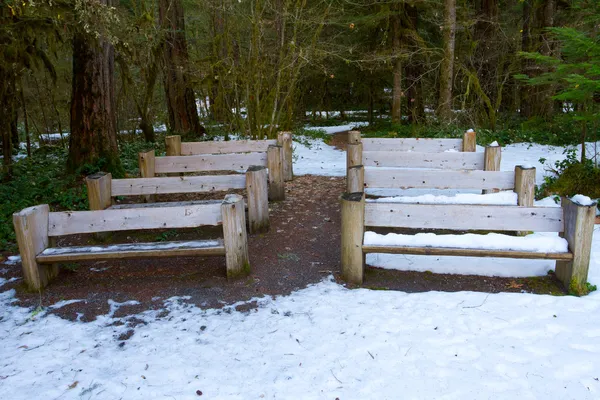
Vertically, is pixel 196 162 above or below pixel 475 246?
above

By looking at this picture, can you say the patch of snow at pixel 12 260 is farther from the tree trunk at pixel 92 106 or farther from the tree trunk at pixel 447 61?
the tree trunk at pixel 447 61

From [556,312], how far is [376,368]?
1653mm

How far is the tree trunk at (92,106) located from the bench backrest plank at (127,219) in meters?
3.92

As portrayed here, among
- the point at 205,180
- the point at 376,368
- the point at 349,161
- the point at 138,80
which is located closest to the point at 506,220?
the point at 376,368

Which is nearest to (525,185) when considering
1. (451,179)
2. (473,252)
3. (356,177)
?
(451,179)

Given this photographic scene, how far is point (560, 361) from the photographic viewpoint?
2.86m

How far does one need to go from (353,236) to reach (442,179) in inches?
83.6

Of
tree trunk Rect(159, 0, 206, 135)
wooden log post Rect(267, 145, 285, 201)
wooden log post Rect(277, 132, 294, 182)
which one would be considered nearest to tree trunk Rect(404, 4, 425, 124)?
tree trunk Rect(159, 0, 206, 135)

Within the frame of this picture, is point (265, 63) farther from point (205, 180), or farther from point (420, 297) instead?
point (420, 297)

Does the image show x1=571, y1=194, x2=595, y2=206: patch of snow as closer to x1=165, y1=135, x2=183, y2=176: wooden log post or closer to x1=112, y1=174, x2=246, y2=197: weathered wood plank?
x1=112, y1=174, x2=246, y2=197: weathered wood plank

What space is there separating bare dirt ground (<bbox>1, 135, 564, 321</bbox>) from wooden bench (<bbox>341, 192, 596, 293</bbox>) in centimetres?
24

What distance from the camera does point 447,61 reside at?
44.1 ft

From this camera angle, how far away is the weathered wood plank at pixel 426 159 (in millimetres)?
6191

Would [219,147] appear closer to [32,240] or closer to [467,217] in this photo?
[32,240]
